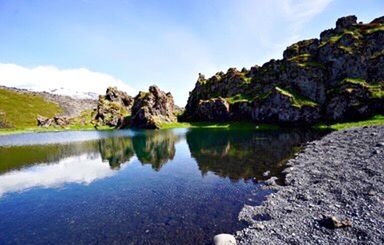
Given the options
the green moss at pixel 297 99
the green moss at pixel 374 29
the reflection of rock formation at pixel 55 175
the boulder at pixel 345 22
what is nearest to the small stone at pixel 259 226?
the reflection of rock formation at pixel 55 175

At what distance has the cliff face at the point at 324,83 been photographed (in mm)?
119312

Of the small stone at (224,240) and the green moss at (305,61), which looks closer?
the small stone at (224,240)

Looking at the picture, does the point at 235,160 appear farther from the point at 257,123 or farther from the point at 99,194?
the point at 257,123

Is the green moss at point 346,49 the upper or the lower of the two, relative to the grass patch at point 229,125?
upper

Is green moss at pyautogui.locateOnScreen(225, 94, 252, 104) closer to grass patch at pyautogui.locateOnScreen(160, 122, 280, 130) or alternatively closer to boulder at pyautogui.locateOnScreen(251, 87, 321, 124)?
boulder at pyautogui.locateOnScreen(251, 87, 321, 124)

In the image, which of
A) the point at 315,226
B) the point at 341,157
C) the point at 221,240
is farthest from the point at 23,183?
the point at 341,157

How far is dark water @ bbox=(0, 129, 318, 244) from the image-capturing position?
952 inches

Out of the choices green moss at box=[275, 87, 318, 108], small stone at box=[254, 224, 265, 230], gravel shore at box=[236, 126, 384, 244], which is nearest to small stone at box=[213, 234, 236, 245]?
gravel shore at box=[236, 126, 384, 244]

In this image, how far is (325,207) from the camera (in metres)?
25.8

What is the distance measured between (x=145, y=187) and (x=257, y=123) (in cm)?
12681

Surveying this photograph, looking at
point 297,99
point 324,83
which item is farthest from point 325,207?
point 324,83

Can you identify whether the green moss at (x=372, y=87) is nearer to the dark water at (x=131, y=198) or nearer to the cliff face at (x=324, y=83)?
the cliff face at (x=324, y=83)

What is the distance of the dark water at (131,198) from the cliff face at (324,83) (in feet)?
271

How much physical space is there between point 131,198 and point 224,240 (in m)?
18.5
